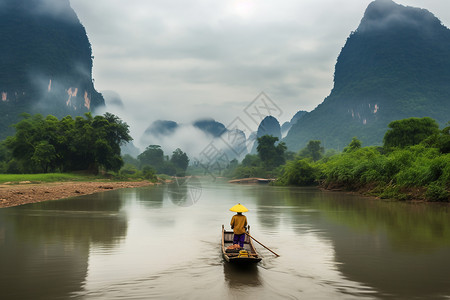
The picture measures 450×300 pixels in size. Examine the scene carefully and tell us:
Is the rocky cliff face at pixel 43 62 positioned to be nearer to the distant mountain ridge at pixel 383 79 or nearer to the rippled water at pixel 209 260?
the distant mountain ridge at pixel 383 79

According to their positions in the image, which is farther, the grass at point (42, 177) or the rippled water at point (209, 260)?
the grass at point (42, 177)

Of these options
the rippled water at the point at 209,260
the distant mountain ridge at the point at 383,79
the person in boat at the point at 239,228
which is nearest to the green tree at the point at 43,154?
the rippled water at the point at 209,260

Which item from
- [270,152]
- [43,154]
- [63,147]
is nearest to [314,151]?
[270,152]

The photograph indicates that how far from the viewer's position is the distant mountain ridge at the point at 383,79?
12950cm

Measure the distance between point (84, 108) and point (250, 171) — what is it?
89887 millimetres

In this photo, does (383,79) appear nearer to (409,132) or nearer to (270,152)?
(270,152)

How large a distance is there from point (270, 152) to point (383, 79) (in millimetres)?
84511

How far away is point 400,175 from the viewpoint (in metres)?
25.5

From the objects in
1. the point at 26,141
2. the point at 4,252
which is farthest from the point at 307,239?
the point at 26,141

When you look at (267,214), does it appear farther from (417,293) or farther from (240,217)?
(417,293)

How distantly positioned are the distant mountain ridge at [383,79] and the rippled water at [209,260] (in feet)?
387

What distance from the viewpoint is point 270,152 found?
281ft

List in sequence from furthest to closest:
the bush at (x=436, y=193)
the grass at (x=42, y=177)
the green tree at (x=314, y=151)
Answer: the green tree at (x=314, y=151) → the grass at (x=42, y=177) → the bush at (x=436, y=193)

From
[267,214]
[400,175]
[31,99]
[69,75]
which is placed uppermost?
[69,75]
